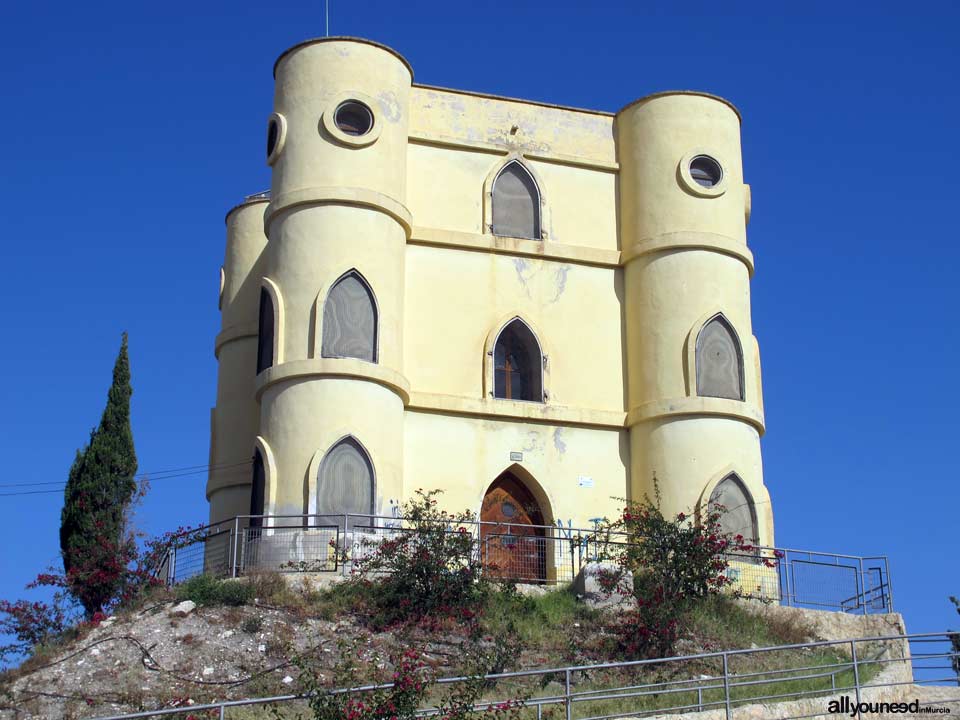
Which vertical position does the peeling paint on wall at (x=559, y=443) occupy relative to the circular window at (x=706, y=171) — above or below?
below

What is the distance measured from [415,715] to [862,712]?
289 inches

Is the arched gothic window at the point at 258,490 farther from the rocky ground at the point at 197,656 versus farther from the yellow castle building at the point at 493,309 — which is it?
the rocky ground at the point at 197,656

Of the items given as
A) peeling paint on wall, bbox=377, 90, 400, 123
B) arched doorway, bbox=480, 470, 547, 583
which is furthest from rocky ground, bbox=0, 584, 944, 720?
peeling paint on wall, bbox=377, 90, 400, 123

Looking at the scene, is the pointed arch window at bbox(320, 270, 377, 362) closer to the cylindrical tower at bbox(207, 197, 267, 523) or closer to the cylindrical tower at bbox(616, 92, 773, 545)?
the cylindrical tower at bbox(207, 197, 267, 523)

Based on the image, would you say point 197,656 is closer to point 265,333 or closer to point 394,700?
point 394,700

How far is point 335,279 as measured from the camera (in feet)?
89.2

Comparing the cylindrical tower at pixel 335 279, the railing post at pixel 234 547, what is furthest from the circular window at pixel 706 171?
the railing post at pixel 234 547

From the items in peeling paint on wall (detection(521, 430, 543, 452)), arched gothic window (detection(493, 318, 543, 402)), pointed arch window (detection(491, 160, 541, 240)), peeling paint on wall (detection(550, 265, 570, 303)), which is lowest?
peeling paint on wall (detection(521, 430, 543, 452))

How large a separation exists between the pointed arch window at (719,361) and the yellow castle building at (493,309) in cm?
4

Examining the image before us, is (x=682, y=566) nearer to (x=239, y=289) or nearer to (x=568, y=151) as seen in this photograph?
(x=568, y=151)

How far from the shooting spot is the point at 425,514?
26062 millimetres

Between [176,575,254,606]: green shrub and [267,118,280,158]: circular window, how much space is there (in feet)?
30.2

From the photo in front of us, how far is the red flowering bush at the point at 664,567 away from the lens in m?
22.9

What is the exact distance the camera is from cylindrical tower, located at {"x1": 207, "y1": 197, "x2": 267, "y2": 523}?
3062 cm
